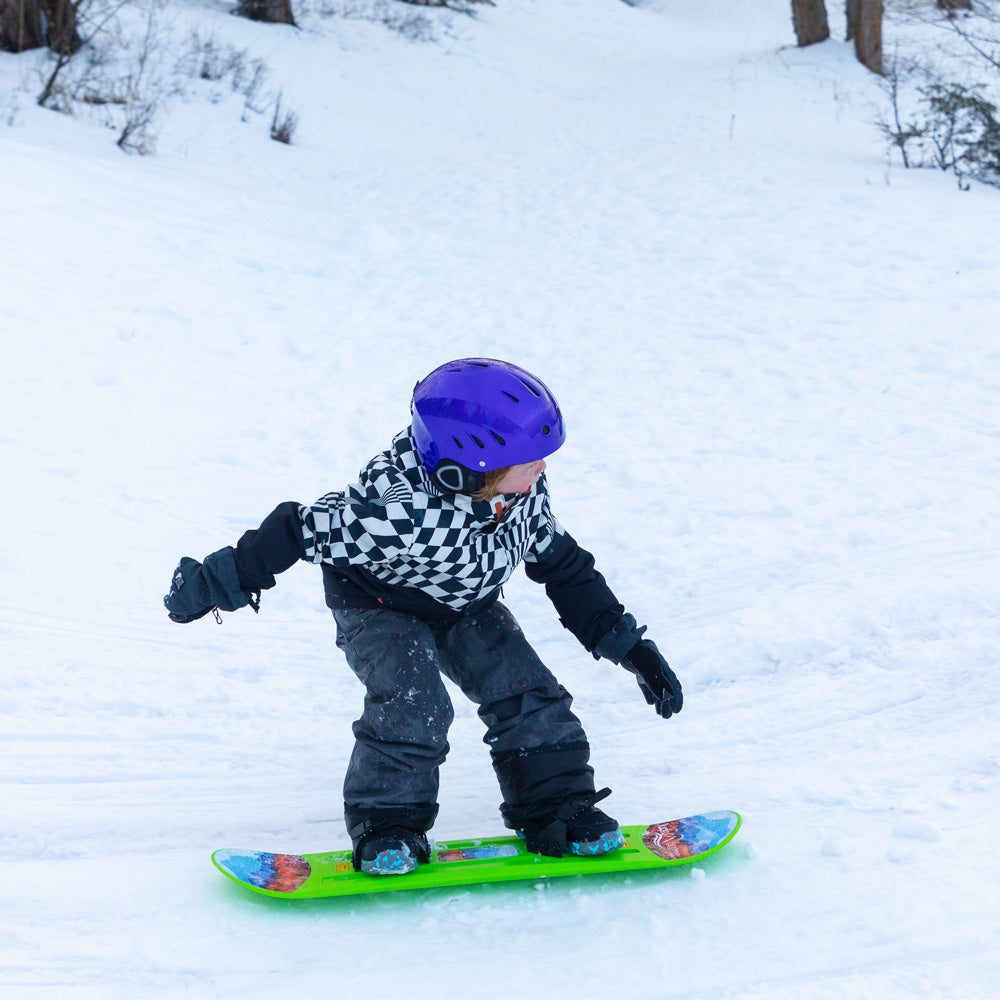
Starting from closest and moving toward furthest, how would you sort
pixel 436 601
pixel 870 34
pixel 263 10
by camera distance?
pixel 436 601 → pixel 870 34 → pixel 263 10

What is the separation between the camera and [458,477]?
7.95 ft

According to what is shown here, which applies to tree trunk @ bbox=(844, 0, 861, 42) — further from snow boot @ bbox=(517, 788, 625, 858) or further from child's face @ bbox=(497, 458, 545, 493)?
snow boot @ bbox=(517, 788, 625, 858)

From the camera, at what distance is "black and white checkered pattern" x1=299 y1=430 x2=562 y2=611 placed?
249 cm

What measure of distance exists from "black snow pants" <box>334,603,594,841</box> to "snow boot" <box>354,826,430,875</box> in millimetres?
25

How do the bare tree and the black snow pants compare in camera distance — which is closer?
the black snow pants

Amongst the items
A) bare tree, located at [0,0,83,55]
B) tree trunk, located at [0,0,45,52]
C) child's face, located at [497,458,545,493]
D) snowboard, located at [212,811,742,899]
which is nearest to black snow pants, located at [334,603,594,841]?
snowboard, located at [212,811,742,899]

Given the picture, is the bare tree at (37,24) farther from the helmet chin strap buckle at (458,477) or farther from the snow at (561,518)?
the helmet chin strap buckle at (458,477)

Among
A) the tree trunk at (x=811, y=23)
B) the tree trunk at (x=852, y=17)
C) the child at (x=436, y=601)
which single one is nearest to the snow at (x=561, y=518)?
the child at (x=436, y=601)

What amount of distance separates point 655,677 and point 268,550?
105 centimetres

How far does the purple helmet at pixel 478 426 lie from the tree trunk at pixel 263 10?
1449 cm

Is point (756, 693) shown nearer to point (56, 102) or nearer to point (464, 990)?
point (464, 990)

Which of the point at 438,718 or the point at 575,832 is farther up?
the point at 438,718

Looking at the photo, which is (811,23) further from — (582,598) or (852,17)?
(582,598)

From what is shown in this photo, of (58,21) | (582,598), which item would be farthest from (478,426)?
(58,21)
